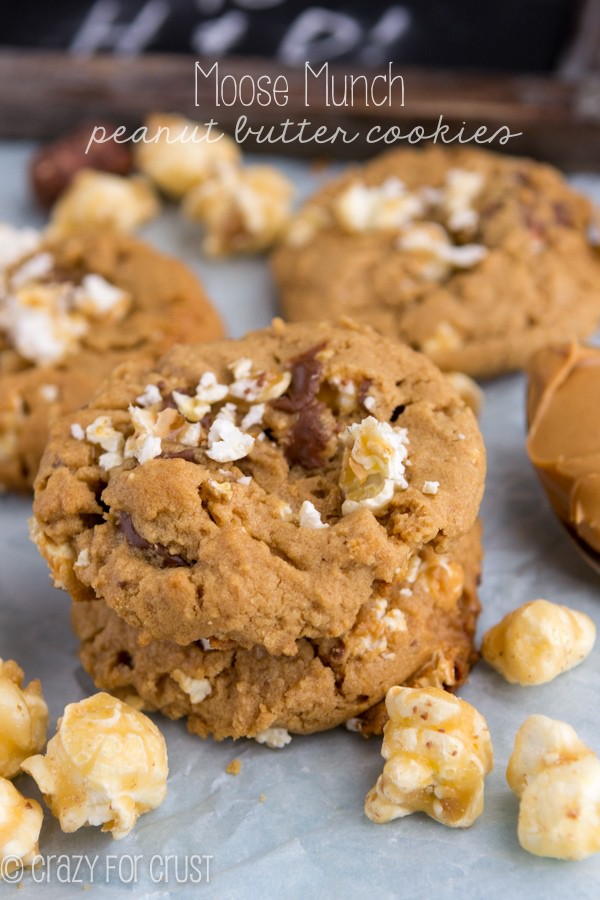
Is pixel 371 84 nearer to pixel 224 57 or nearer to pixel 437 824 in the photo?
pixel 224 57

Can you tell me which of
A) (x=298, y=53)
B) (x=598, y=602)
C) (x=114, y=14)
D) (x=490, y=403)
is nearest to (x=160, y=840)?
(x=598, y=602)

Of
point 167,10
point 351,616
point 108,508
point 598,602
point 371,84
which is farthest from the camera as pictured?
point 167,10

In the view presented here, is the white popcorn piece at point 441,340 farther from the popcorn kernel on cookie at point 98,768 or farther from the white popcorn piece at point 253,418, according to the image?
the popcorn kernel on cookie at point 98,768

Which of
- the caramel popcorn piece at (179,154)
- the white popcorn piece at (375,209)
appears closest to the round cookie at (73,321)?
the white popcorn piece at (375,209)

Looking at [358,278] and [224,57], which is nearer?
[358,278]

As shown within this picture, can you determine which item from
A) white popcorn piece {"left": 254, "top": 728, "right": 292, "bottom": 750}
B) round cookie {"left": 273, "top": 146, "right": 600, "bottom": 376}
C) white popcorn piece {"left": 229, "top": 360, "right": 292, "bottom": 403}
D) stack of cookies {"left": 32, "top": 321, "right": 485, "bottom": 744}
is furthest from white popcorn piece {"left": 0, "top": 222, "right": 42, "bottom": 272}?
white popcorn piece {"left": 254, "top": 728, "right": 292, "bottom": 750}
